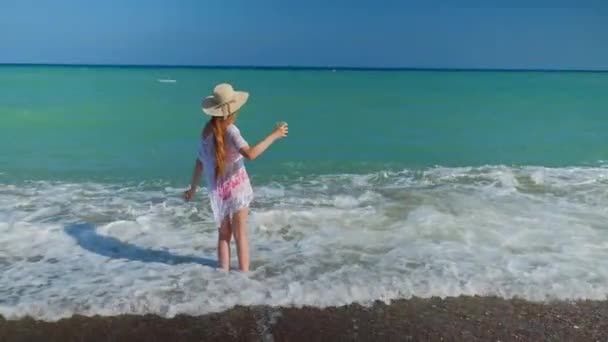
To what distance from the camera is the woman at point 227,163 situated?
5102 millimetres

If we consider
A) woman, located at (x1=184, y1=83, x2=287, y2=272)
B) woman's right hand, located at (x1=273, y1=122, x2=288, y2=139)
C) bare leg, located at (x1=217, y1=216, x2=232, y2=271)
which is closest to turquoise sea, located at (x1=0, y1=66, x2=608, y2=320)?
bare leg, located at (x1=217, y1=216, x2=232, y2=271)

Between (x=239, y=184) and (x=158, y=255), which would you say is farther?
(x=158, y=255)

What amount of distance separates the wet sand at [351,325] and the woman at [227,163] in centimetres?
91

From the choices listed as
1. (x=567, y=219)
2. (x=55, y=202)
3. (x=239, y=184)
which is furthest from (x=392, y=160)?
(x=239, y=184)

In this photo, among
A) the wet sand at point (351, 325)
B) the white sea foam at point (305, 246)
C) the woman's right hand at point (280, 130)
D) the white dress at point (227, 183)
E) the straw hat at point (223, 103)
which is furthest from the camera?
the white dress at point (227, 183)

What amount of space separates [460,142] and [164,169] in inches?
331

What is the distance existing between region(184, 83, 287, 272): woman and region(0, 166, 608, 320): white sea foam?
34 cm

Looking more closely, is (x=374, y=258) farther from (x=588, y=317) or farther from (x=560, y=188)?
(x=560, y=188)

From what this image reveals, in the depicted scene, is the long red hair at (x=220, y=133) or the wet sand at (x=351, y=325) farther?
the long red hair at (x=220, y=133)

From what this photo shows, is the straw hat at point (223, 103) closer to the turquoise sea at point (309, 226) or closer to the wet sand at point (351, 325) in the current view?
the turquoise sea at point (309, 226)

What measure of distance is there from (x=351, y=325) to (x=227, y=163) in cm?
171

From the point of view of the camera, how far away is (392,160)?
42.8 feet

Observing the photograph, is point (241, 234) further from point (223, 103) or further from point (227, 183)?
point (223, 103)

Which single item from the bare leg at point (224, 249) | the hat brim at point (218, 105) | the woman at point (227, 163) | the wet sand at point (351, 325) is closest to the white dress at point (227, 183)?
the woman at point (227, 163)
